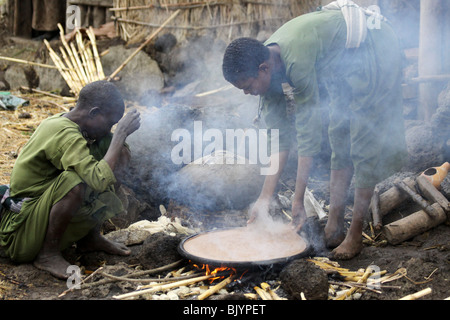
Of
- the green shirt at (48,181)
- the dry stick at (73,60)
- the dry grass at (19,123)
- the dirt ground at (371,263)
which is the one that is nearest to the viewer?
the dirt ground at (371,263)

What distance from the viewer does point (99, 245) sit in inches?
140

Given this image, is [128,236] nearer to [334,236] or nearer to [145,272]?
[145,272]

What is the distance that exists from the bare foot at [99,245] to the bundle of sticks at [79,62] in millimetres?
5057

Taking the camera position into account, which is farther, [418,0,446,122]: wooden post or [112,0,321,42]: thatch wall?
[112,0,321,42]: thatch wall

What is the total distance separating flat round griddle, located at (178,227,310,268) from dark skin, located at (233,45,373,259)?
15cm

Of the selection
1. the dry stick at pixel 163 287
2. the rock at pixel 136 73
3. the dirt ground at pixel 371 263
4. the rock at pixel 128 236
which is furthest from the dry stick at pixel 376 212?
the rock at pixel 136 73

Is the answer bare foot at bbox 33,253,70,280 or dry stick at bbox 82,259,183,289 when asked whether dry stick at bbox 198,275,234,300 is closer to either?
dry stick at bbox 82,259,183,289

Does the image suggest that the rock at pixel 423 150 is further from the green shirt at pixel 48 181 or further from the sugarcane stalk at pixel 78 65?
the sugarcane stalk at pixel 78 65

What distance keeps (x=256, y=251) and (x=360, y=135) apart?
3.64ft

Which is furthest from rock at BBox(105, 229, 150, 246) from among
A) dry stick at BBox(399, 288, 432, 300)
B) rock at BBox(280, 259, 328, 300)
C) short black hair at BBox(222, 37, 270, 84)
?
dry stick at BBox(399, 288, 432, 300)

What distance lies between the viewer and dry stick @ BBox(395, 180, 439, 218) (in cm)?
362
